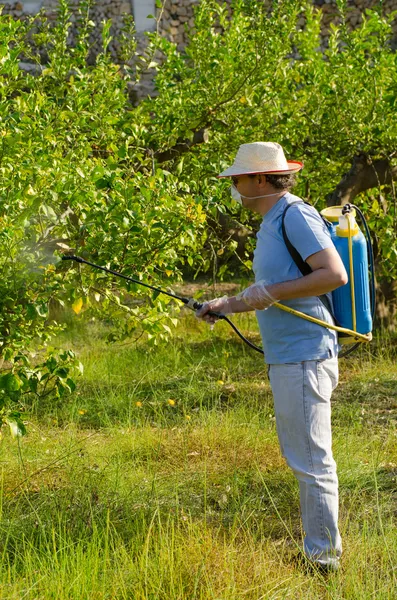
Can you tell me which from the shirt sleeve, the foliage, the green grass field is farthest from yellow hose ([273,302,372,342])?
the foliage

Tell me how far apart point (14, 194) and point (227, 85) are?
3223mm

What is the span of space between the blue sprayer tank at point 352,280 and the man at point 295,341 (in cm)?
7

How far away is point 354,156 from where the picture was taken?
7.48m

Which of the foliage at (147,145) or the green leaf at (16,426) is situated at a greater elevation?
the foliage at (147,145)

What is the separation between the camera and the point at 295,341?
3.33m

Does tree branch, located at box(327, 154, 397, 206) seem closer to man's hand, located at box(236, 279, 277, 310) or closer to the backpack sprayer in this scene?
the backpack sprayer

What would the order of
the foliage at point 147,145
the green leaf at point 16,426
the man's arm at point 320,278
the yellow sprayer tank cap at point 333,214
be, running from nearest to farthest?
the man's arm at point 320,278 < the yellow sprayer tank cap at point 333,214 < the green leaf at point 16,426 < the foliage at point 147,145

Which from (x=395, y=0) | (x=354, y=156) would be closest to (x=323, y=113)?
(x=354, y=156)

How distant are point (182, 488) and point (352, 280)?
172cm

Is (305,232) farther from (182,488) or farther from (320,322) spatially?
(182,488)

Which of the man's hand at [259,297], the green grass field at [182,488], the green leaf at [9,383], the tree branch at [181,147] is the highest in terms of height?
the tree branch at [181,147]

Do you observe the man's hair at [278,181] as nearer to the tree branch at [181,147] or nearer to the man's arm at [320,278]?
the man's arm at [320,278]

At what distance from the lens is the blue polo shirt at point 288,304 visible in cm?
329

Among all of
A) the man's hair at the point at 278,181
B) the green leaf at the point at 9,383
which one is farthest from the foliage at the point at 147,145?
the man's hair at the point at 278,181
